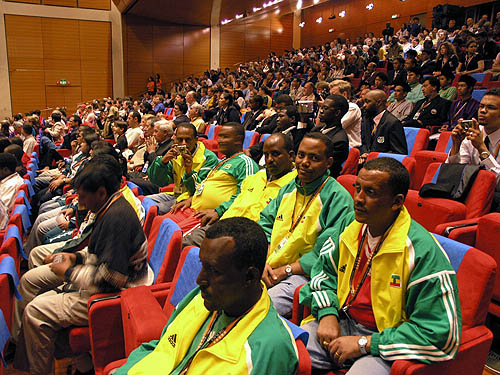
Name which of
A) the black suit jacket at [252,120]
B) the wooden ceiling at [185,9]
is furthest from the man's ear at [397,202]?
the wooden ceiling at [185,9]

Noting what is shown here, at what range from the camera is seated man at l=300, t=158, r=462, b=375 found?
Result: 1.44m

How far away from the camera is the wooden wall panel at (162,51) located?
16.9 metres

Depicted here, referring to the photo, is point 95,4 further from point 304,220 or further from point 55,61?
point 304,220

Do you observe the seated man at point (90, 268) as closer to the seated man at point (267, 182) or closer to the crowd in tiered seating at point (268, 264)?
the crowd in tiered seating at point (268, 264)

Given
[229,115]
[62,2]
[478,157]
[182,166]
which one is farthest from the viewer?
[62,2]

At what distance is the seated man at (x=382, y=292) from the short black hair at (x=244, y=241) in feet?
1.77

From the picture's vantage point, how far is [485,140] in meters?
2.91

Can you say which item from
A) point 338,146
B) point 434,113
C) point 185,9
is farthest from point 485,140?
point 185,9

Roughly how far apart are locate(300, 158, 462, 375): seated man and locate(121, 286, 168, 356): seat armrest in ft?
2.14

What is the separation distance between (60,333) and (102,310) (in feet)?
1.30

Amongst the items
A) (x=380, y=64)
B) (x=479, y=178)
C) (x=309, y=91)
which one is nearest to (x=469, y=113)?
(x=479, y=178)

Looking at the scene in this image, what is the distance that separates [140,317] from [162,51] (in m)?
17.5

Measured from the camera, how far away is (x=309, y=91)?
747cm

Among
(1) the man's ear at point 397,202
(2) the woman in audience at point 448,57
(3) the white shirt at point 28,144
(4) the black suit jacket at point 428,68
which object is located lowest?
(3) the white shirt at point 28,144
